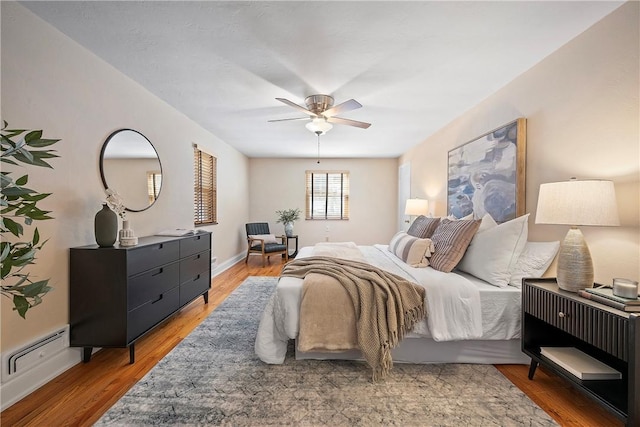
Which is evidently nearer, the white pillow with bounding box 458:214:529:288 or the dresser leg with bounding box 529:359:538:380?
the dresser leg with bounding box 529:359:538:380

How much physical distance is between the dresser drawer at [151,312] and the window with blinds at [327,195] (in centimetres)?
465

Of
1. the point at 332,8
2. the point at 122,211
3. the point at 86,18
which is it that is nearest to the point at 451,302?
the point at 332,8

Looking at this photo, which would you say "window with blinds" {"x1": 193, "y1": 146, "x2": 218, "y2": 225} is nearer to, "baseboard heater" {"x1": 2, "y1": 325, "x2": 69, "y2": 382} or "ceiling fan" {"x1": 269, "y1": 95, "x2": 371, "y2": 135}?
"ceiling fan" {"x1": 269, "y1": 95, "x2": 371, "y2": 135}

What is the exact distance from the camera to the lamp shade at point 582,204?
1.68 meters

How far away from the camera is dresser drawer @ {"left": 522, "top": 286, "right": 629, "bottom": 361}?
1453 mm

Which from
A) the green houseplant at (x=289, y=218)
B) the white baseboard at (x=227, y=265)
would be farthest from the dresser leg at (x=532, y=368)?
the green houseplant at (x=289, y=218)

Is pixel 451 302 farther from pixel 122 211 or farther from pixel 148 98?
pixel 148 98

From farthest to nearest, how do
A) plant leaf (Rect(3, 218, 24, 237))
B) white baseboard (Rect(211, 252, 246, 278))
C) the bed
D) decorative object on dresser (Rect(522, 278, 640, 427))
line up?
white baseboard (Rect(211, 252, 246, 278))
the bed
decorative object on dresser (Rect(522, 278, 640, 427))
plant leaf (Rect(3, 218, 24, 237))

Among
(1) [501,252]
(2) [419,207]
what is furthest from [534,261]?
(2) [419,207]

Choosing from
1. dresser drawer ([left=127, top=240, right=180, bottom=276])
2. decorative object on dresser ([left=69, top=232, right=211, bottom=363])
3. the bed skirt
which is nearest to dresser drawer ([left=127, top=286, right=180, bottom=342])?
decorative object on dresser ([left=69, top=232, right=211, bottom=363])

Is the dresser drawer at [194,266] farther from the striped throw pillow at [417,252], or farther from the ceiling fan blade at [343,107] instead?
the striped throw pillow at [417,252]

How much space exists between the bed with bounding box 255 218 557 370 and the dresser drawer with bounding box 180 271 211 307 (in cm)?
127

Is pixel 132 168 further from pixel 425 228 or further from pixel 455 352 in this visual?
pixel 455 352

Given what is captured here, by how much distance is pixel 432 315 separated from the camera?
214 centimetres
